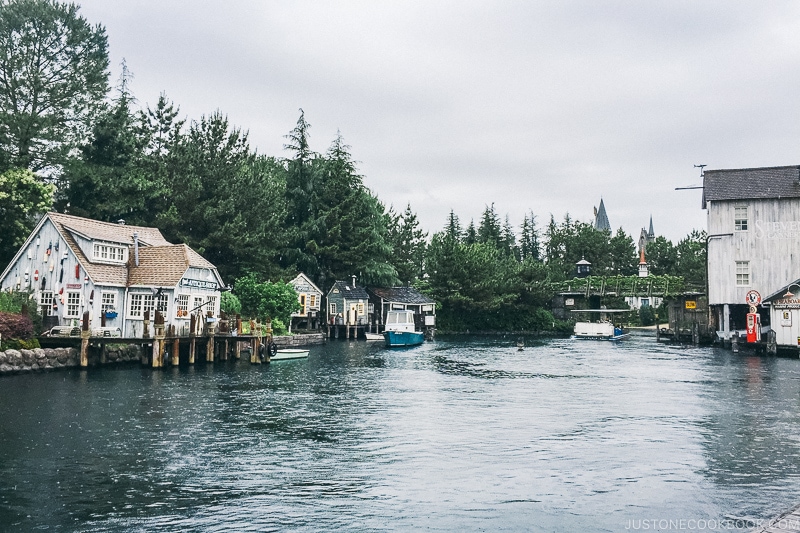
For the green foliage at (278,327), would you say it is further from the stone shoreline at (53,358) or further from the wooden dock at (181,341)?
the stone shoreline at (53,358)

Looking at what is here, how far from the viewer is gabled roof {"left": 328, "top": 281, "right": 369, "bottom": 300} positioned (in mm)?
85938

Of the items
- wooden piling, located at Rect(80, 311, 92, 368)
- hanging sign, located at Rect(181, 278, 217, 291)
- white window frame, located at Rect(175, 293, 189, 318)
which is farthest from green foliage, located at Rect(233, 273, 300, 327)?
wooden piling, located at Rect(80, 311, 92, 368)

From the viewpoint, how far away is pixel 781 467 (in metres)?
19.4

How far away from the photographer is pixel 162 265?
159 feet

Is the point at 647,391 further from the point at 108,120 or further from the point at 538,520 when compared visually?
the point at 108,120

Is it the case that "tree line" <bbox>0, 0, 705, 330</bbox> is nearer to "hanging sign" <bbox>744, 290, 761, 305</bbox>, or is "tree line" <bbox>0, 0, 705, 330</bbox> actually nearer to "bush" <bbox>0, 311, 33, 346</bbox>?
"bush" <bbox>0, 311, 33, 346</bbox>

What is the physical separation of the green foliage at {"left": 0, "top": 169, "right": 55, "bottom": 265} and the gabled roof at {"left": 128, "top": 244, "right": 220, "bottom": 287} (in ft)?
30.6

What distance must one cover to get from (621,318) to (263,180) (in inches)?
2795

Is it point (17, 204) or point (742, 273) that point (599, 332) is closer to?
point (742, 273)

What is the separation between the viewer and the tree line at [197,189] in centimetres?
6184

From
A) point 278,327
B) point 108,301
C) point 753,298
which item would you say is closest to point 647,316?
point 753,298

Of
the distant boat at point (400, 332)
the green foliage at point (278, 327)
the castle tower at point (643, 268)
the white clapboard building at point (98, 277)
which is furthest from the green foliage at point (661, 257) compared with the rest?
the white clapboard building at point (98, 277)

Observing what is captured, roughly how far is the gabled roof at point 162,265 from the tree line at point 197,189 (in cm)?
989

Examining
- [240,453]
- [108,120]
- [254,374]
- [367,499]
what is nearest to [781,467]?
[367,499]
